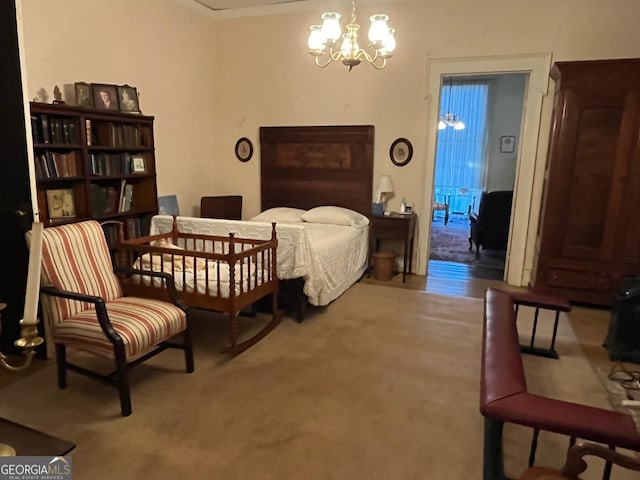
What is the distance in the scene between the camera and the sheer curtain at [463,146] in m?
8.31

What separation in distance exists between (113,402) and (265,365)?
0.92m

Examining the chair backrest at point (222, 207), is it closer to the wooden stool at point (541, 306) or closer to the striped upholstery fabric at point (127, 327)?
the striped upholstery fabric at point (127, 327)

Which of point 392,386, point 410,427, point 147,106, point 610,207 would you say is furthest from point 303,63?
point 410,427

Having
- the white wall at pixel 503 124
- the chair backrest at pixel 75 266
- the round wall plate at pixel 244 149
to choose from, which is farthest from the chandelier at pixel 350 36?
the white wall at pixel 503 124

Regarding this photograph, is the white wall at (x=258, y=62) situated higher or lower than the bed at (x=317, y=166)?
higher

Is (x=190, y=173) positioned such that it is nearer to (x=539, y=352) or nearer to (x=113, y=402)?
(x=113, y=402)

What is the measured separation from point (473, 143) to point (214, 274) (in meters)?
6.87

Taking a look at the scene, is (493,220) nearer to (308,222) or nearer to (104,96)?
(308,222)

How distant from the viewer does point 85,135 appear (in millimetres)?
3525

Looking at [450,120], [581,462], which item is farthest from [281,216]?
[450,120]

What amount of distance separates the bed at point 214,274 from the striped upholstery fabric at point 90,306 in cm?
20

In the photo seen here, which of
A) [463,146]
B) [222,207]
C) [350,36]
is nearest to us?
[350,36]

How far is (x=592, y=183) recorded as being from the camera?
12.9 feet

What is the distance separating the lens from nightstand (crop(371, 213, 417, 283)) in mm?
4773
